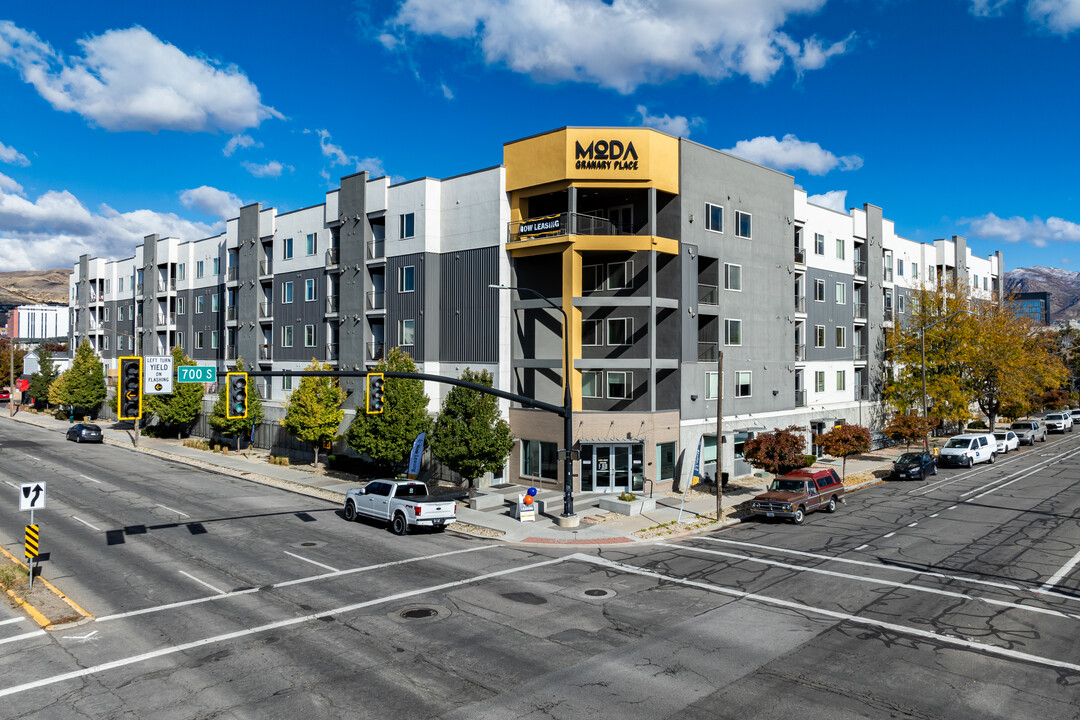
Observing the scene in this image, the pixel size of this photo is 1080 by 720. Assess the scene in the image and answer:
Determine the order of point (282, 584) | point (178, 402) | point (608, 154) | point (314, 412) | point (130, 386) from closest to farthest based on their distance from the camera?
point (130, 386) < point (282, 584) < point (608, 154) < point (314, 412) < point (178, 402)

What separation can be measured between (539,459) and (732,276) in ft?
50.1

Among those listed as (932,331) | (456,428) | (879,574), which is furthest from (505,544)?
(932,331)

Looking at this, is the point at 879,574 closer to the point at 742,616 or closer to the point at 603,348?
the point at 742,616

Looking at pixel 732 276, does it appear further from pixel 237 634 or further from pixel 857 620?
pixel 237 634

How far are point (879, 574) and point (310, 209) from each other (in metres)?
43.2

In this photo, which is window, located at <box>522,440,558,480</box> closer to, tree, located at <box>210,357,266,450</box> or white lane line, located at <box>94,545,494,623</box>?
white lane line, located at <box>94,545,494,623</box>

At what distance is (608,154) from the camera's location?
36219 mm

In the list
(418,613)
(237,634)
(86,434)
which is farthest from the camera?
(86,434)

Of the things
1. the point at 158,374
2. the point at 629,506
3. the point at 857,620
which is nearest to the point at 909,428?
the point at 629,506

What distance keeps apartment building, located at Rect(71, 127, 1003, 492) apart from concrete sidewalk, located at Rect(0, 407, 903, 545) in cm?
266

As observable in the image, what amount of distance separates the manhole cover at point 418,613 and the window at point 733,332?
2731 cm

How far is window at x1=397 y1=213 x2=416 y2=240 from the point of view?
42.5 metres

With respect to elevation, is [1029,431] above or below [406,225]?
below

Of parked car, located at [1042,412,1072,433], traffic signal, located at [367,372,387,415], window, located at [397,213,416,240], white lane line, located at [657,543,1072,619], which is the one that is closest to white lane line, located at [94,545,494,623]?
traffic signal, located at [367,372,387,415]
